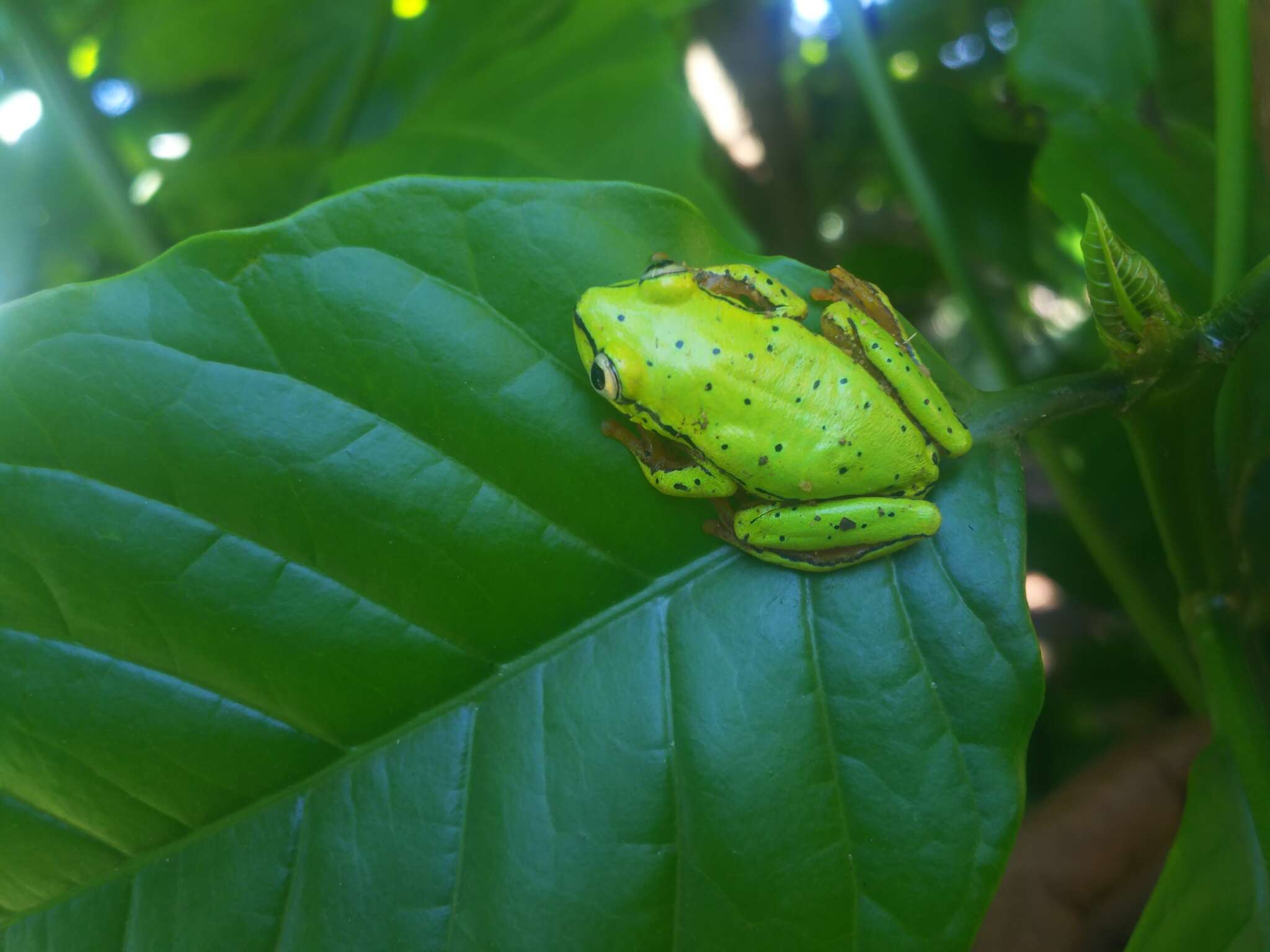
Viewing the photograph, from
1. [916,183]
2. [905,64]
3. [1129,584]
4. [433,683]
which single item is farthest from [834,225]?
[433,683]

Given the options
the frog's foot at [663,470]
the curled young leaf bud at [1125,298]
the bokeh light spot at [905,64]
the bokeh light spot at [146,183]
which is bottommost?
the frog's foot at [663,470]

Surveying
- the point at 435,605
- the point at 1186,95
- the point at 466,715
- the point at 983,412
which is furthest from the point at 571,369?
the point at 1186,95

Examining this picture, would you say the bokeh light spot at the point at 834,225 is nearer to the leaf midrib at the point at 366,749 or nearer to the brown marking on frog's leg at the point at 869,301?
the brown marking on frog's leg at the point at 869,301

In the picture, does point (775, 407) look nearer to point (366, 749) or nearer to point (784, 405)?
point (784, 405)

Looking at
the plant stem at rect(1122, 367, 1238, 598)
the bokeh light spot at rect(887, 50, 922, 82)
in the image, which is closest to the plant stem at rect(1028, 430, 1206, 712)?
the plant stem at rect(1122, 367, 1238, 598)

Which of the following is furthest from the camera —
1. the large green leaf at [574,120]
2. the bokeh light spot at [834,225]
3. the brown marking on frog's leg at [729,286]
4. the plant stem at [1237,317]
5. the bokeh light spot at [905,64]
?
the bokeh light spot at [834,225]

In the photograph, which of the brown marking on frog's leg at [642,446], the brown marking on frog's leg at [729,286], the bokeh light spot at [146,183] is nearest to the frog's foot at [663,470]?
the brown marking on frog's leg at [642,446]
